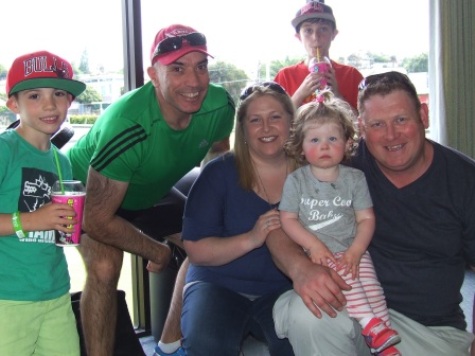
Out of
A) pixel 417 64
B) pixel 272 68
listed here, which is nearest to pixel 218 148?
pixel 272 68

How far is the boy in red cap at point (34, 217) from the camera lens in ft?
5.40

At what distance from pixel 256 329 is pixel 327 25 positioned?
165cm

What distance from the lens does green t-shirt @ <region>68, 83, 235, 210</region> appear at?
2014 mm

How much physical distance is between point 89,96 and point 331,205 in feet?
5.21

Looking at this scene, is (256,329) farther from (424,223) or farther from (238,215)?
(424,223)

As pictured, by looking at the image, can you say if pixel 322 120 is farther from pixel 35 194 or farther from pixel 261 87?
pixel 35 194

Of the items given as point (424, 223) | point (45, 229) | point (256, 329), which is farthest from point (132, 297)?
point (424, 223)

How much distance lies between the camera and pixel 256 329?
1.94 m

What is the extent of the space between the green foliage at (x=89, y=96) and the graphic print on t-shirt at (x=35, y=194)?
46.5 inches

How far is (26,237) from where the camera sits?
1.69 metres

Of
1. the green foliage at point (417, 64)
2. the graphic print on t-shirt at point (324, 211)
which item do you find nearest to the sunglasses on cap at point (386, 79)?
the graphic print on t-shirt at point (324, 211)

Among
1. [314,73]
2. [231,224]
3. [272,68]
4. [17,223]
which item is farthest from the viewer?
[272,68]

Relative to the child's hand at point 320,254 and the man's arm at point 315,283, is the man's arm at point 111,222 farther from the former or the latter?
the child's hand at point 320,254

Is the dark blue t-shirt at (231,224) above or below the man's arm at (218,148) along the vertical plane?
below
